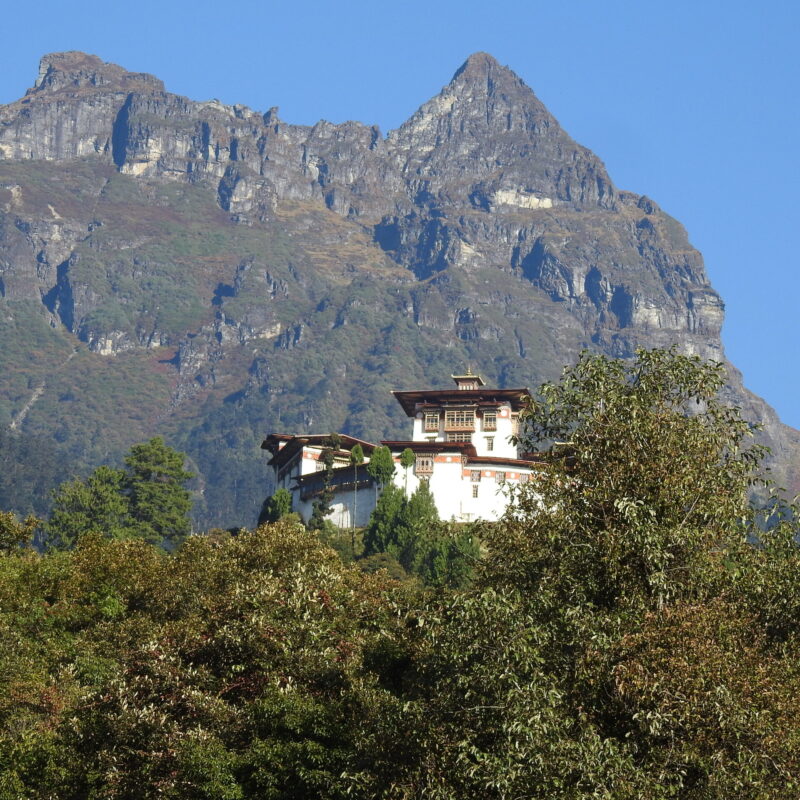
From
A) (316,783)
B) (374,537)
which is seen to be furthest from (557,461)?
(374,537)

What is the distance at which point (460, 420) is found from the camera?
414 ft

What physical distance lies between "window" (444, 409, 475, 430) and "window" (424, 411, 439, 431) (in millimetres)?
851

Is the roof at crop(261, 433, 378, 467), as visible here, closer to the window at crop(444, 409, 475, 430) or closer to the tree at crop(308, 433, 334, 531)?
the tree at crop(308, 433, 334, 531)

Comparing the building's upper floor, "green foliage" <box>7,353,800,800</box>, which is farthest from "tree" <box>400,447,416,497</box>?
"green foliage" <box>7,353,800,800</box>

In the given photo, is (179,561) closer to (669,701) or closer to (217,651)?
(217,651)

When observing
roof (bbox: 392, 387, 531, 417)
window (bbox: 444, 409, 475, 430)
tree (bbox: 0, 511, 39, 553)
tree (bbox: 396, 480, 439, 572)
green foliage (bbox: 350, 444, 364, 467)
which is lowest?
tree (bbox: 0, 511, 39, 553)

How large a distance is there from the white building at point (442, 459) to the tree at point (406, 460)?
28cm

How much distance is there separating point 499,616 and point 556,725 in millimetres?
2803

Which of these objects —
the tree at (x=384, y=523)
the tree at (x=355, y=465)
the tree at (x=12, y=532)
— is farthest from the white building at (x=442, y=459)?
the tree at (x=12, y=532)

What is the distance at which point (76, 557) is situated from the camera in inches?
2231

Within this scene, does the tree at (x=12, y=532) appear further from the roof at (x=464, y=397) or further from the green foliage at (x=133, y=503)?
the roof at (x=464, y=397)

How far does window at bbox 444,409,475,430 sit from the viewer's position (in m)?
126

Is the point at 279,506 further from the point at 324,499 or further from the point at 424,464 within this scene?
the point at 424,464

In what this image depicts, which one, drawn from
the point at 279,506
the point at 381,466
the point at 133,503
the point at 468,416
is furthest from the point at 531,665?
the point at 468,416
